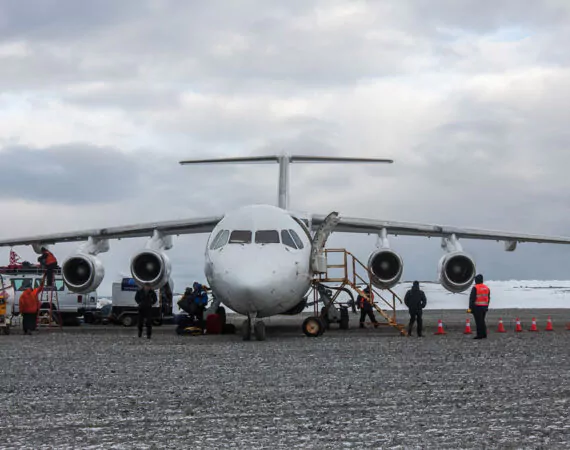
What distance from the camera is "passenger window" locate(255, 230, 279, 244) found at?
17.4m

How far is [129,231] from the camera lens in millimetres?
23312

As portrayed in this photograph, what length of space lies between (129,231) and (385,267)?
767 centimetres

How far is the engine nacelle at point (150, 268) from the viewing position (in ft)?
71.1

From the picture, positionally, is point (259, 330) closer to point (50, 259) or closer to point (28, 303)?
point (28, 303)

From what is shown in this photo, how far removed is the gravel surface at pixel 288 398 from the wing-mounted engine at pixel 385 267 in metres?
6.98

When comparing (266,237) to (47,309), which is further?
(47,309)

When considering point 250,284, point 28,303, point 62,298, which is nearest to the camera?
point 250,284

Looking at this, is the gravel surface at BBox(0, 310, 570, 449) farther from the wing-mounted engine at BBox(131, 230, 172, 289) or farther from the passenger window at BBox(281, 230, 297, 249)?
the wing-mounted engine at BBox(131, 230, 172, 289)

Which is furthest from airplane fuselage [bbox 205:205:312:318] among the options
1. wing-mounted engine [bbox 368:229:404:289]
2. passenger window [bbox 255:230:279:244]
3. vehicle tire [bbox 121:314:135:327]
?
vehicle tire [bbox 121:314:135:327]

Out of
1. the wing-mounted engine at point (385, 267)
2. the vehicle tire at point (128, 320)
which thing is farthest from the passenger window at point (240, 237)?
the vehicle tire at point (128, 320)

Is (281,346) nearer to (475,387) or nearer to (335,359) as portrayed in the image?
(335,359)

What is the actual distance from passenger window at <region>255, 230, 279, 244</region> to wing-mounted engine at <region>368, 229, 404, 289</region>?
4874 mm

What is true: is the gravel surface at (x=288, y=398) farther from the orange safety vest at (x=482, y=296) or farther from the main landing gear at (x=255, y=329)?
the orange safety vest at (x=482, y=296)

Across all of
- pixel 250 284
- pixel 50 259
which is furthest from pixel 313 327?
pixel 50 259
